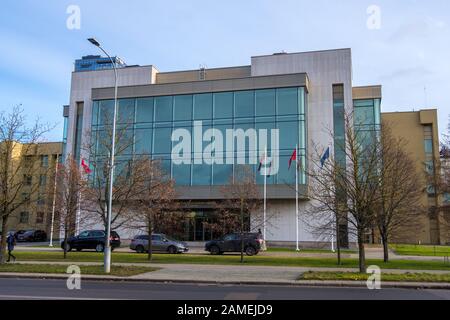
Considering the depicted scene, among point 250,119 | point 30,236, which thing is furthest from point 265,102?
point 30,236

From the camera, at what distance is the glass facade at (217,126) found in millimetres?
44125

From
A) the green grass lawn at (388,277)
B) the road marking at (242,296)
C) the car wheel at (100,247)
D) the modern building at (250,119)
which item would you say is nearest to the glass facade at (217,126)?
the modern building at (250,119)

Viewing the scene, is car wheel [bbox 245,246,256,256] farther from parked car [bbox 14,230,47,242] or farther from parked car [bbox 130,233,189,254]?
parked car [bbox 14,230,47,242]

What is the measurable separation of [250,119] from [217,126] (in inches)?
145

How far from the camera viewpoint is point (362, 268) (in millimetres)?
19156

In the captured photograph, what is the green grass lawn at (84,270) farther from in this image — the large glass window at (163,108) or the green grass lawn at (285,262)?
the large glass window at (163,108)

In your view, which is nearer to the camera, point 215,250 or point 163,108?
point 215,250

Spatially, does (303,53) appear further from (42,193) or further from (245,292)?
(245,292)

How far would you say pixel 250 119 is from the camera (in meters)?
45.4

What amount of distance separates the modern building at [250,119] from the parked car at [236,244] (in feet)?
34.3

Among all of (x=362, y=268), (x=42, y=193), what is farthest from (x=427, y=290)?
(x=42, y=193)

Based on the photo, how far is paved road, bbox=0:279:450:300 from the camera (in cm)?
1252

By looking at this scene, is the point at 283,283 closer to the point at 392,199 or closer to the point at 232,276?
the point at 232,276

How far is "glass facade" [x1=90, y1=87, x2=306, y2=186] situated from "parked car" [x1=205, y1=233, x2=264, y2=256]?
443 inches
